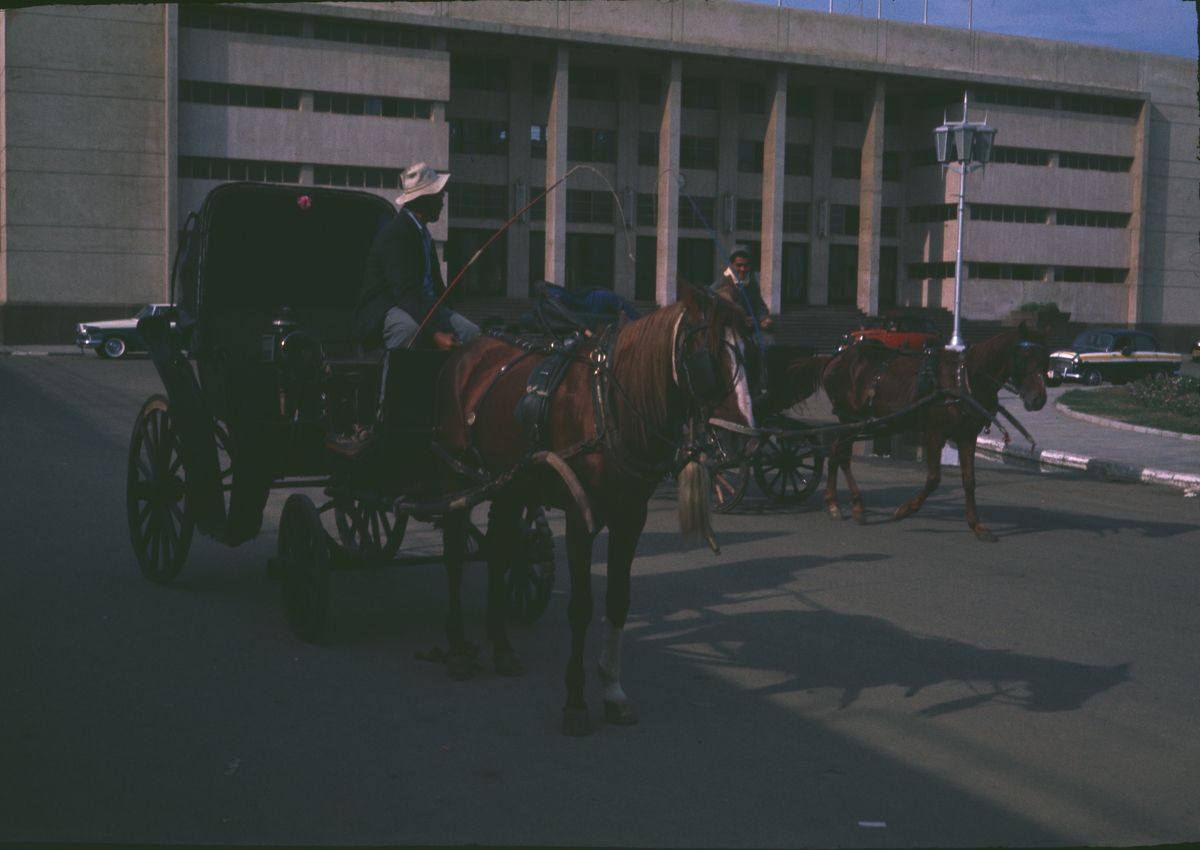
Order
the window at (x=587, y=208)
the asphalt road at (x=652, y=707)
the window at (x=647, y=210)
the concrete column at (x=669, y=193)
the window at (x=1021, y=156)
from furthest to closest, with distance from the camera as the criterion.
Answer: the window at (x=1021, y=156) → the window at (x=647, y=210) → the window at (x=587, y=208) → the concrete column at (x=669, y=193) → the asphalt road at (x=652, y=707)

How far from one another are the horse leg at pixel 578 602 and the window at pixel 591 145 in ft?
154

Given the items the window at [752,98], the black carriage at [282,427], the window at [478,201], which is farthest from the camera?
the window at [752,98]

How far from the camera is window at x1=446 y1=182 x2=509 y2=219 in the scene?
48.9 metres

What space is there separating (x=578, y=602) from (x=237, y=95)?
143 ft

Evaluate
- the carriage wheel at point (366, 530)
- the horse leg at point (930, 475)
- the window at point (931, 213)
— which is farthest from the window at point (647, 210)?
the carriage wheel at point (366, 530)

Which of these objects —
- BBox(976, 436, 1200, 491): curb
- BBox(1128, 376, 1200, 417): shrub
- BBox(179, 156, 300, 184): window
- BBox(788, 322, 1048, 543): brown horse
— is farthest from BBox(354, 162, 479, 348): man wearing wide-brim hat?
BBox(179, 156, 300, 184): window

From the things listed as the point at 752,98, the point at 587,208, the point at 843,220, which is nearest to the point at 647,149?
the point at 587,208

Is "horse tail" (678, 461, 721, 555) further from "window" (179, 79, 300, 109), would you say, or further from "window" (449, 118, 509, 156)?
"window" (449, 118, 509, 156)

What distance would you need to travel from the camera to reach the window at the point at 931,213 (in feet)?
179

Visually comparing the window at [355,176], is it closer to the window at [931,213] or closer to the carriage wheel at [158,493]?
the window at [931,213]

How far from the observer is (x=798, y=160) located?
2167 inches

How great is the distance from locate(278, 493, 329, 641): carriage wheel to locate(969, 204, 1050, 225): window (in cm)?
5374

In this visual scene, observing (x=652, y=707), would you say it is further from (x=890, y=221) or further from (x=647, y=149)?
(x=890, y=221)

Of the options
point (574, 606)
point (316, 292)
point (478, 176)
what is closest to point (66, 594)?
point (316, 292)
